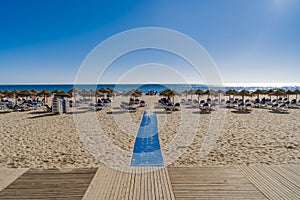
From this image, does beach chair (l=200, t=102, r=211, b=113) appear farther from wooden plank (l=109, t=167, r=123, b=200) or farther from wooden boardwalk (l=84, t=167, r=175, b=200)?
wooden plank (l=109, t=167, r=123, b=200)

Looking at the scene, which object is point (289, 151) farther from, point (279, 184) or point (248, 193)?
point (248, 193)

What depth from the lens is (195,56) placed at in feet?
24.7

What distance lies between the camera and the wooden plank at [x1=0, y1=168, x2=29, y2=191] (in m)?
2.72

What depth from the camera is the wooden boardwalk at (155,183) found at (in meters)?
2.43

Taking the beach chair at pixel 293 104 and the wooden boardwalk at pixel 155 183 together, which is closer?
the wooden boardwalk at pixel 155 183

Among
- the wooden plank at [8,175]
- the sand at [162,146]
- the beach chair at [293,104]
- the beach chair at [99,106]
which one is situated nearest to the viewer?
Answer: the wooden plank at [8,175]

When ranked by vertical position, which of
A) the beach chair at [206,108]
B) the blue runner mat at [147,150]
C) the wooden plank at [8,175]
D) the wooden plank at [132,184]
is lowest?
the blue runner mat at [147,150]

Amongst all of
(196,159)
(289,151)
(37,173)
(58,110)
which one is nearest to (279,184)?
(196,159)

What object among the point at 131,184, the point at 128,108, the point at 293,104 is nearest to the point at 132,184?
the point at 131,184

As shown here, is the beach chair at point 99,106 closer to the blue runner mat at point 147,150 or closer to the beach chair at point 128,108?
the beach chair at point 128,108

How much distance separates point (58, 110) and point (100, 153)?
7.29 meters

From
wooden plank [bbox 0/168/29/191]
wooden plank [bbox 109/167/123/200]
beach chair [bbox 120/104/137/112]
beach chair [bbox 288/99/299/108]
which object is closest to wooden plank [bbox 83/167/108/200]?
wooden plank [bbox 109/167/123/200]

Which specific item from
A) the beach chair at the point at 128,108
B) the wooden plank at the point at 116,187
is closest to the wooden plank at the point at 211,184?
the wooden plank at the point at 116,187

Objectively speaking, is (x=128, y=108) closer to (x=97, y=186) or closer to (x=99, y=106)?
(x=99, y=106)
